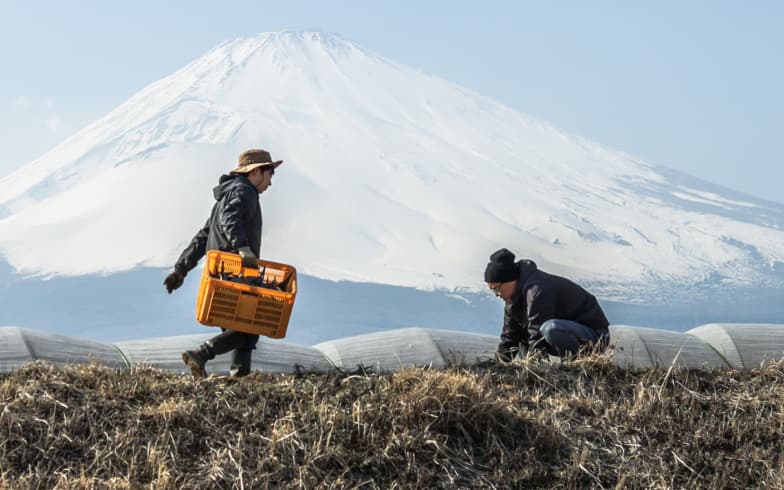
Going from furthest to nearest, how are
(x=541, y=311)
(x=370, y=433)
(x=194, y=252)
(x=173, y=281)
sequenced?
1. (x=541, y=311)
2. (x=194, y=252)
3. (x=173, y=281)
4. (x=370, y=433)

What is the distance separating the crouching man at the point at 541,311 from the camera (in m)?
7.17

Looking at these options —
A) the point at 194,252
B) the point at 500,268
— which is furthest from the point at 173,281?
the point at 500,268

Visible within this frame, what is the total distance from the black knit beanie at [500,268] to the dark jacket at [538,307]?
129mm

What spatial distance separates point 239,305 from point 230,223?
0.51 metres

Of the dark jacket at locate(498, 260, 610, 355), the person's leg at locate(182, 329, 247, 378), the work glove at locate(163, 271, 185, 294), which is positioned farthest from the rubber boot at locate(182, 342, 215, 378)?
the dark jacket at locate(498, 260, 610, 355)

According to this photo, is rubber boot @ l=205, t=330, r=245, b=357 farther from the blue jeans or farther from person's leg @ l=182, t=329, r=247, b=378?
the blue jeans

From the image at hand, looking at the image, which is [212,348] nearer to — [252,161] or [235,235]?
[235,235]

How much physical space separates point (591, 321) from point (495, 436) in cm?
188

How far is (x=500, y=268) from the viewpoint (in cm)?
714

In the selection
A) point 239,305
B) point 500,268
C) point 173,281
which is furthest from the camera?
point 500,268

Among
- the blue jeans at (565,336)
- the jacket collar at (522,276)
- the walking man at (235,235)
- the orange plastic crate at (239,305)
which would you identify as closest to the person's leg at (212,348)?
the walking man at (235,235)

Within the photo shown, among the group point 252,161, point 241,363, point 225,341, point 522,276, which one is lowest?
point 241,363

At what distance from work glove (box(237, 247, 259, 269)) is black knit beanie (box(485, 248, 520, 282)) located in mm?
1564

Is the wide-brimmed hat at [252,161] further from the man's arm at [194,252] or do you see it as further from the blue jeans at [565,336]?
the blue jeans at [565,336]
